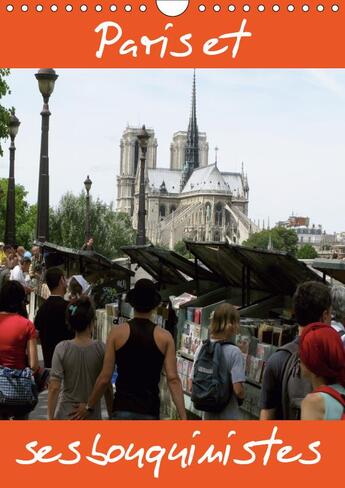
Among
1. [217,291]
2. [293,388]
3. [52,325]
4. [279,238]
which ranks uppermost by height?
[279,238]

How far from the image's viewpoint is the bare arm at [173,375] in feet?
16.3

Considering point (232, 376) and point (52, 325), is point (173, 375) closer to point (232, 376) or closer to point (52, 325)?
point (232, 376)

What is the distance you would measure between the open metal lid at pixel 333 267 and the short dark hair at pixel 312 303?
2.32 m

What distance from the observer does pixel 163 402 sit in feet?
27.6

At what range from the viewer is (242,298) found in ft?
30.6

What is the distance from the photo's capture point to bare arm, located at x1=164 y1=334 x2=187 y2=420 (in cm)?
496

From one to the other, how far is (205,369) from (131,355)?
743 mm

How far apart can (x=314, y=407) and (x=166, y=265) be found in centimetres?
922

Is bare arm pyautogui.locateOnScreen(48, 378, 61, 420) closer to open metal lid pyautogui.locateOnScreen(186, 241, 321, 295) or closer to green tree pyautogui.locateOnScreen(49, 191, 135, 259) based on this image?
open metal lid pyautogui.locateOnScreen(186, 241, 321, 295)

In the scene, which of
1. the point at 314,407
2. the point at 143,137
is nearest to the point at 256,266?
the point at 314,407

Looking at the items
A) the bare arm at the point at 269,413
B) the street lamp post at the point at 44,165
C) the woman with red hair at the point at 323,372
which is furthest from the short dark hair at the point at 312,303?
the street lamp post at the point at 44,165

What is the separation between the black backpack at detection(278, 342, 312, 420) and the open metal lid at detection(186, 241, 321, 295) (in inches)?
124

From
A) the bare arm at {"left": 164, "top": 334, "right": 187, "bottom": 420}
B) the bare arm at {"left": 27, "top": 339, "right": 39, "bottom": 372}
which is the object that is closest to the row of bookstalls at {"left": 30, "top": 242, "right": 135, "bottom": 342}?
the bare arm at {"left": 27, "top": 339, "right": 39, "bottom": 372}

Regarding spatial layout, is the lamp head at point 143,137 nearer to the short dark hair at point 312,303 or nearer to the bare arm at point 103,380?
the bare arm at point 103,380
